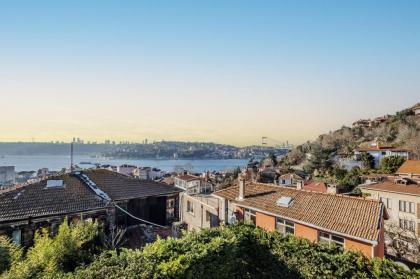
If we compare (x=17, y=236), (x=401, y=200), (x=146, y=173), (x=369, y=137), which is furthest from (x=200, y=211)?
(x=369, y=137)

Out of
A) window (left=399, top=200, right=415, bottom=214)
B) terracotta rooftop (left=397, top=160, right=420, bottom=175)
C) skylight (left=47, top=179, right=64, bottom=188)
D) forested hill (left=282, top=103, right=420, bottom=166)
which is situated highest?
forested hill (left=282, top=103, right=420, bottom=166)

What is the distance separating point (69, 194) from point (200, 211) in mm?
14423

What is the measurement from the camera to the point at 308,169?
6556 cm

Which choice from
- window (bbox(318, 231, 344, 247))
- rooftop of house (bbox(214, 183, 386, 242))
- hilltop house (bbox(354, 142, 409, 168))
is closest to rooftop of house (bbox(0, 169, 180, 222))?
rooftop of house (bbox(214, 183, 386, 242))

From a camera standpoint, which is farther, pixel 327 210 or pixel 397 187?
pixel 397 187

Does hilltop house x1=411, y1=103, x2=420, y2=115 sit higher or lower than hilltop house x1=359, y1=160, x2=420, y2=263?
higher

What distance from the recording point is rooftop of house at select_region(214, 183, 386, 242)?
16.0 metres

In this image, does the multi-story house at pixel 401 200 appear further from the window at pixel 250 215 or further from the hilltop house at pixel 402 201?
the window at pixel 250 215

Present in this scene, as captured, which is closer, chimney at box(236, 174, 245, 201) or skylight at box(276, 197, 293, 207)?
skylight at box(276, 197, 293, 207)

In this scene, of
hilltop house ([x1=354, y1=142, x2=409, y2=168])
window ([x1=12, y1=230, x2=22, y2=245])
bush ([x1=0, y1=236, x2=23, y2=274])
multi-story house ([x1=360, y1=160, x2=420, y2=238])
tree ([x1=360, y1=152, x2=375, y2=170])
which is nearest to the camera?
bush ([x1=0, y1=236, x2=23, y2=274])

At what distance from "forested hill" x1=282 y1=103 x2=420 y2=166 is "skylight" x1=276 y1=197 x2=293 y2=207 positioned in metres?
48.8

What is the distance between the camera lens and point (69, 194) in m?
17.3

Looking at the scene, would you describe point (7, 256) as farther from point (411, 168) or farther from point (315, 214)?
point (411, 168)

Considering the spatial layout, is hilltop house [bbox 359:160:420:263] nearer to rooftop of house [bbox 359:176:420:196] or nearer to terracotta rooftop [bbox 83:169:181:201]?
rooftop of house [bbox 359:176:420:196]
